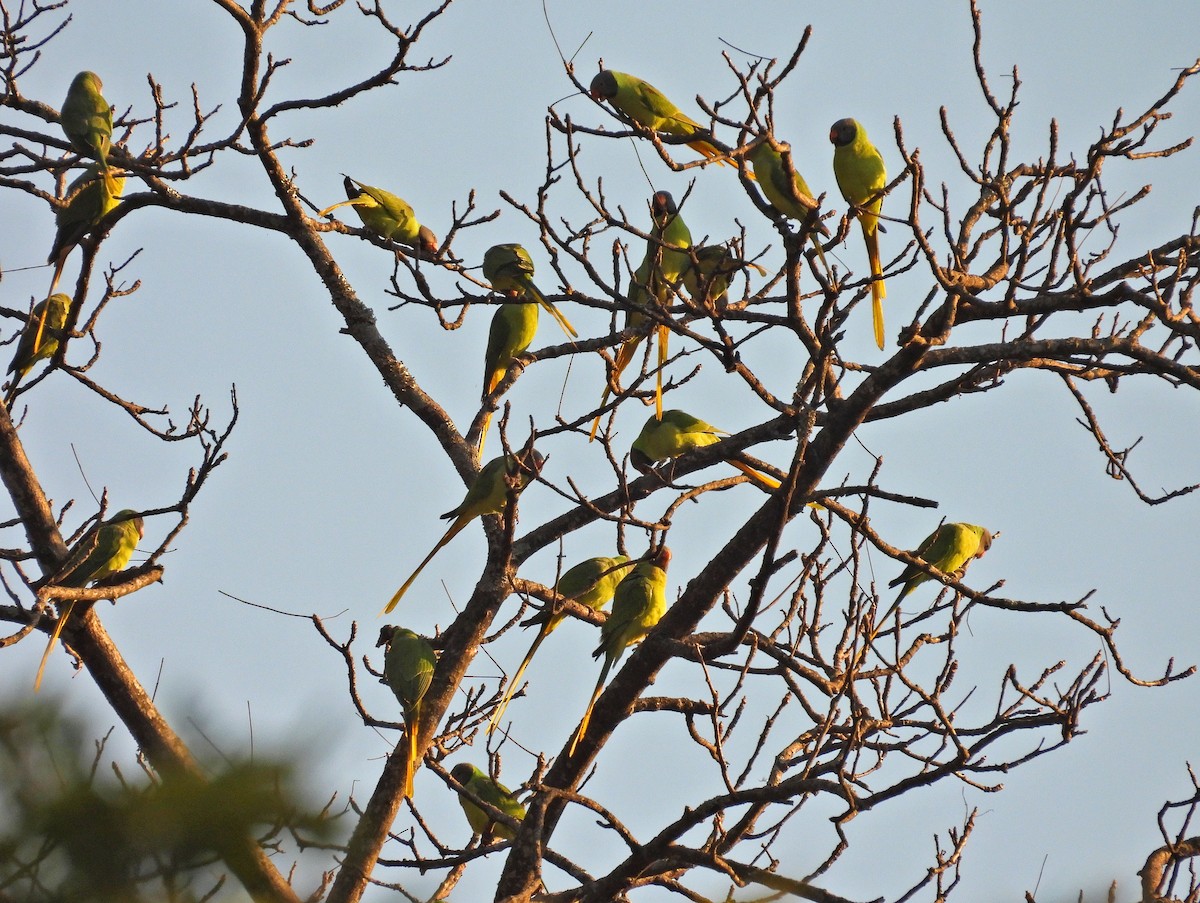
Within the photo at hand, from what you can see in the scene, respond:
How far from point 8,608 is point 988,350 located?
3811mm

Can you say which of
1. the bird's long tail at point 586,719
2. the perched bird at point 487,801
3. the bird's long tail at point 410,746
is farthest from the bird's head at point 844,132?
the perched bird at point 487,801

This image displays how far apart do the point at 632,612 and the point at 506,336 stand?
1867 mm

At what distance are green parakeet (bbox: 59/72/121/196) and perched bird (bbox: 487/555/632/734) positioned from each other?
9.53 feet

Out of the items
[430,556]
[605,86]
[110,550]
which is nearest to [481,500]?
[430,556]

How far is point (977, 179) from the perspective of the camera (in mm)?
3744

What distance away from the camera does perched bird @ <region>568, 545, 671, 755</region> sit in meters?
5.29

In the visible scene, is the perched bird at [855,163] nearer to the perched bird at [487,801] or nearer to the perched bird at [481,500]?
the perched bird at [481,500]

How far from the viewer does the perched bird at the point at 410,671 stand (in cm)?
521

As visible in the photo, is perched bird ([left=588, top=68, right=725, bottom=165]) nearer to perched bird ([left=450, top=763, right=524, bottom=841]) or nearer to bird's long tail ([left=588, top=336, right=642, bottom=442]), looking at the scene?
bird's long tail ([left=588, top=336, right=642, bottom=442])

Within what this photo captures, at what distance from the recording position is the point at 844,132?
213 inches

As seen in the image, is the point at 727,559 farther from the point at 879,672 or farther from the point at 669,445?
the point at 669,445

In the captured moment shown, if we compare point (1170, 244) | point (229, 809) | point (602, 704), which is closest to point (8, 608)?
point (602, 704)

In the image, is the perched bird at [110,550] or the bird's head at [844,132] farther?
the perched bird at [110,550]

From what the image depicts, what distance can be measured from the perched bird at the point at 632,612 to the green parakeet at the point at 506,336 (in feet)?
5.10
